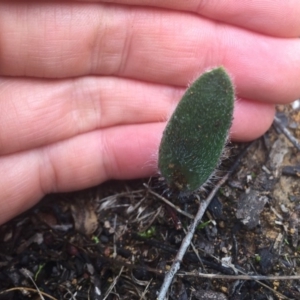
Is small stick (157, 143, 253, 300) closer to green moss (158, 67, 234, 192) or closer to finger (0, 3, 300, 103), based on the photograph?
green moss (158, 67, 234, 192)

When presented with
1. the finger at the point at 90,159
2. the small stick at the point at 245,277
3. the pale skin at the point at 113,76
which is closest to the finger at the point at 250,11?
the pale skin at the point at 113,76

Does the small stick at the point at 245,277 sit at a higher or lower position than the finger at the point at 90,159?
lower

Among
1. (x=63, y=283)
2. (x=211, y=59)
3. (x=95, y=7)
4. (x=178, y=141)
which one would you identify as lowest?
(x=63, y=283)

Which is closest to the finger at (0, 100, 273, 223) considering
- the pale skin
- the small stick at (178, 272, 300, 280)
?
the pale skin

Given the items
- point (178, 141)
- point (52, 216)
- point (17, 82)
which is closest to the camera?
point (178, 141)

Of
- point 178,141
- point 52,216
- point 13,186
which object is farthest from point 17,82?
point 178,141

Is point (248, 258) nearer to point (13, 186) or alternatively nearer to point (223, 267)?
point (223, 267)

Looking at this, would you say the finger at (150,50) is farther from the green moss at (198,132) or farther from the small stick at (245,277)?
the small stick at (245,277)
